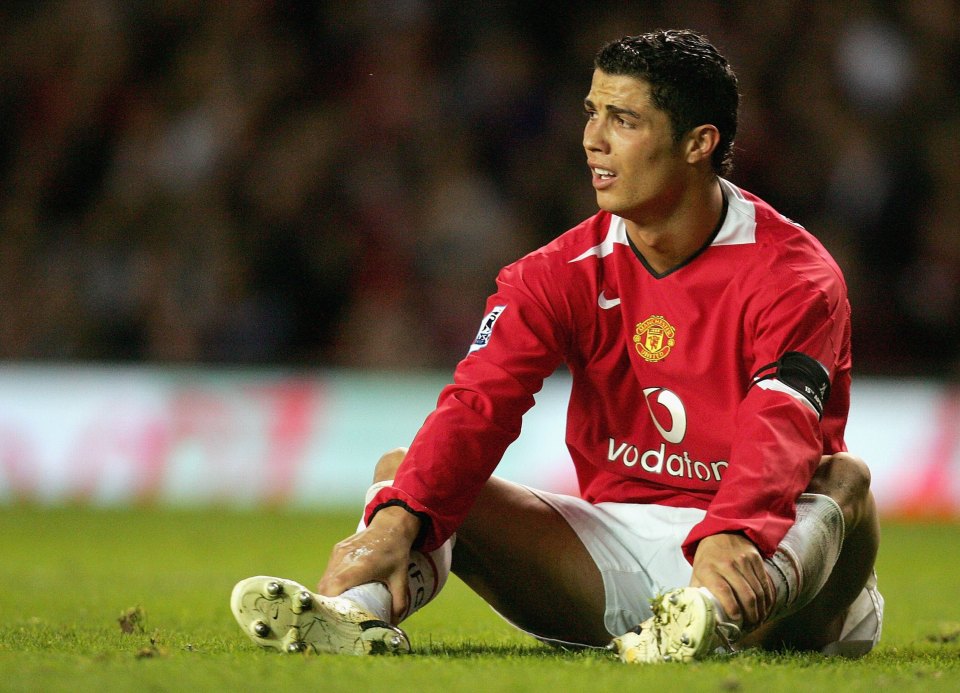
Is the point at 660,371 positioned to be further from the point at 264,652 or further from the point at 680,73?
the point at 264,652

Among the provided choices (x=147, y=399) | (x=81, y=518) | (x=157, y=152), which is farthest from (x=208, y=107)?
(x=81, y=518)

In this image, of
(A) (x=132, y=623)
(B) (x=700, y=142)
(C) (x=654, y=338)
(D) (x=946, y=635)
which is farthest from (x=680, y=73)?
(A) (x=132, y=623)

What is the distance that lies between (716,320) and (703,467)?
15.3 inches

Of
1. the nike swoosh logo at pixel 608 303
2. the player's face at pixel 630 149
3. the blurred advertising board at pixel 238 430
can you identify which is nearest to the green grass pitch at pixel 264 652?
the nike swoosh logo at pixel 608 303

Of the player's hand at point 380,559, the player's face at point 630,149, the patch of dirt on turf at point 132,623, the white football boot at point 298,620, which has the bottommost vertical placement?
the patch of dirt on turf at point 132,623

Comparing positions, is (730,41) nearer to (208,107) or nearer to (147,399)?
(208,107)

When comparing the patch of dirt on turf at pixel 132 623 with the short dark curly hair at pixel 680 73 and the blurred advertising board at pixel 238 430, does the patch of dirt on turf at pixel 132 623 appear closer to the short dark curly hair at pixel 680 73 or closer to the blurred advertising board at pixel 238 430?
the short dark curly hair at pixel 680 73

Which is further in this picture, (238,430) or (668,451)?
(238,430)

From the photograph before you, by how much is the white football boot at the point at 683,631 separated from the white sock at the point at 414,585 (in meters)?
0.59

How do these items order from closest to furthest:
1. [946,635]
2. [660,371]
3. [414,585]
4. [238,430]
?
[414,585] < [660,371] < [946,635] < [238,430]

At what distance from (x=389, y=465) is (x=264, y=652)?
670 mm

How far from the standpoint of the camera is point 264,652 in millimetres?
3320

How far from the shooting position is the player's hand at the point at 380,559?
11.2ft

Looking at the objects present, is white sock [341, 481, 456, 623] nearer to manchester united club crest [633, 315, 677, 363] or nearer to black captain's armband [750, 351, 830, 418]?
manchester united club crest [633, 315, 677, 363]
